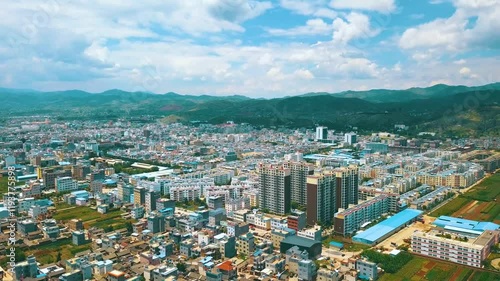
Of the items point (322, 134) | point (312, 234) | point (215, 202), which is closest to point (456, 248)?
point (312, 234)

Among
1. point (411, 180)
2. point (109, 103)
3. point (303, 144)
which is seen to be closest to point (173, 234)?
point (411, 180)

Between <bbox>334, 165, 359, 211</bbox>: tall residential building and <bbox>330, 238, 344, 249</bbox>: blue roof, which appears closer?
<bbox>330, 238, 344, 249</bbox>: blue roof

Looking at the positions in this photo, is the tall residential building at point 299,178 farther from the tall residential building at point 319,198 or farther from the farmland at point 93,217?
the farmland at point 93,217

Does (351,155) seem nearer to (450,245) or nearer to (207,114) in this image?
(450,245)

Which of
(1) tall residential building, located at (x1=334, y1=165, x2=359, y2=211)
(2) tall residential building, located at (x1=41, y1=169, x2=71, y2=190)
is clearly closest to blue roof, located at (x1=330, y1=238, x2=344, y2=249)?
(1) tall residential building, located at (x1=334, y1=165, x2=359, y2=211)

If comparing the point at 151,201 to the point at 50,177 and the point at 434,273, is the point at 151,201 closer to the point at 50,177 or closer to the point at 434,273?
the point at 50,177

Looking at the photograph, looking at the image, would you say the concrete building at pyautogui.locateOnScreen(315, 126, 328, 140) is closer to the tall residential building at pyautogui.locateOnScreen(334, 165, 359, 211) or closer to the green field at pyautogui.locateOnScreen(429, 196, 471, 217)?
the green field at pyautogui.locateOnScreen(429, 196, 471, 217)
